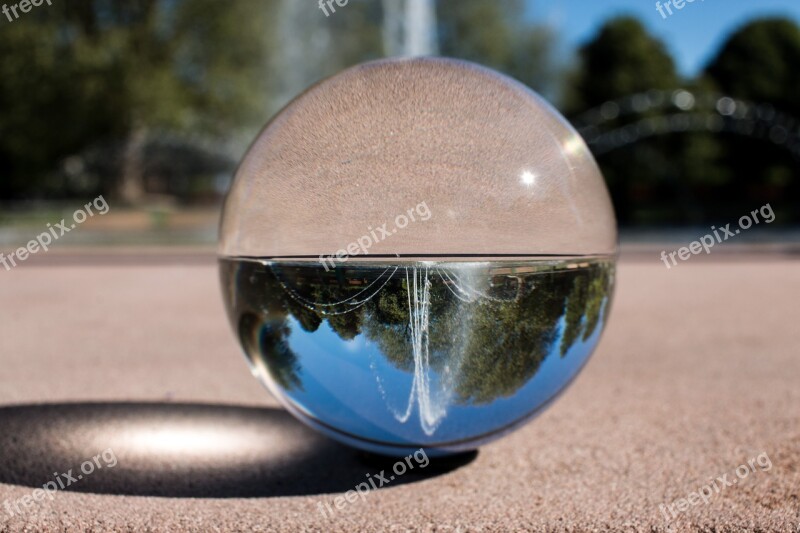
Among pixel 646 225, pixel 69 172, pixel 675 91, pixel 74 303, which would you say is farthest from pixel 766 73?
pixel 74 303

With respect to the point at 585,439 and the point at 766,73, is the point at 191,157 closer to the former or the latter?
the point at 766,73

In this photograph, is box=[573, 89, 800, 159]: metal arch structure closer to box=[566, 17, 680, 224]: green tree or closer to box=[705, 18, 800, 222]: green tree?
box=[566, 17, 680, 224]: green tree

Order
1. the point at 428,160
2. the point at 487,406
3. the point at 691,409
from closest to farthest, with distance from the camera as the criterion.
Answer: the point at 428,160 → the point at 487,406 → the point at 691,409

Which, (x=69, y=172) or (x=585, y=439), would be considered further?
(x=69, y=172)
